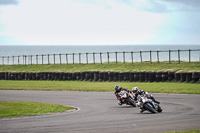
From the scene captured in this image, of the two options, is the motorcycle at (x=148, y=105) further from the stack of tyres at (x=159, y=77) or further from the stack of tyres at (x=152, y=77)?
the stack of tyres at (x=152, y=77)

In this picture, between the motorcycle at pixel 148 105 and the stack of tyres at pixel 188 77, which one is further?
the stack of tyres at pixel 188 77

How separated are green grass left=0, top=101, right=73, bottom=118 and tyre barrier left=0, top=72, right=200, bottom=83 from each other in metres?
15.2

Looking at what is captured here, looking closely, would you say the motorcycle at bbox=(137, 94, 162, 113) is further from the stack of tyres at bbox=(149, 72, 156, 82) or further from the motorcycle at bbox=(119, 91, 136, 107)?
the stack of tyres at bbox=(149, 72, 156, 82)

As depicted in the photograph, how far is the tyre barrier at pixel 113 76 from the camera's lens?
32969 mm

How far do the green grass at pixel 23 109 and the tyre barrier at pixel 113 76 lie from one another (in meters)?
15.2

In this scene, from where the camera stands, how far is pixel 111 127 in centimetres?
1306

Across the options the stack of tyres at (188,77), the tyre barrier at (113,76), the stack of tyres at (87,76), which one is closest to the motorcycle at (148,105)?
the tyre barrier at (113,76)

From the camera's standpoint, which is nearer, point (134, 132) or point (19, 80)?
point (134, 132)

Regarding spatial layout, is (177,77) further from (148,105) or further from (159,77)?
(148,105)

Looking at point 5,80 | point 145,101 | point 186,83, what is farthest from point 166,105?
point 5,80

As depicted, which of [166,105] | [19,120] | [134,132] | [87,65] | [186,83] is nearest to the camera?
[134,132]

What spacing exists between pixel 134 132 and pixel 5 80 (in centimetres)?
3682

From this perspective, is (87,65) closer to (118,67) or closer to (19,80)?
(118,67)

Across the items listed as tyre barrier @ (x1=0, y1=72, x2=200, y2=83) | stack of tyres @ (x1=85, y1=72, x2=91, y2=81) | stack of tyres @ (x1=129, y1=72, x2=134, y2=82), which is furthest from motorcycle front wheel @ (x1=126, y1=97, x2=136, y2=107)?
stack of tyres @ (x1=85, y1=72, x2=91, y2=81)
